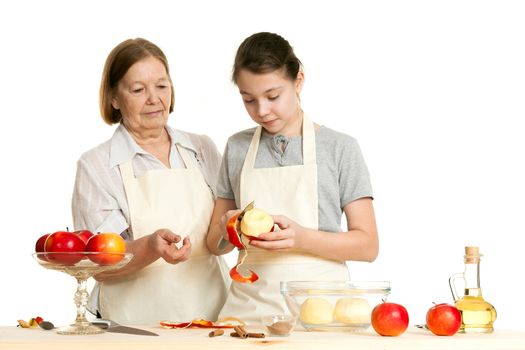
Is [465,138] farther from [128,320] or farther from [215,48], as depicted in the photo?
[128,320]

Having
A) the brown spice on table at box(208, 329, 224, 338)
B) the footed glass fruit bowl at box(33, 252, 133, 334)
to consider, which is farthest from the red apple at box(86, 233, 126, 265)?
the brown spice on table at box(208, 329, 224, 338)

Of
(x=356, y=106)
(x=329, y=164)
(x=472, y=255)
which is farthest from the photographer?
(x=356, y=106)

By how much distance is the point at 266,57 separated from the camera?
2.65 meters

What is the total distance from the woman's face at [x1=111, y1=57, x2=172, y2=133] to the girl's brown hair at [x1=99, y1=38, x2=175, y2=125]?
0.02m

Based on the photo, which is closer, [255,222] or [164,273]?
[255,222]

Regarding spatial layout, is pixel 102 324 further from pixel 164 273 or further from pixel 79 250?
pixel 164 273

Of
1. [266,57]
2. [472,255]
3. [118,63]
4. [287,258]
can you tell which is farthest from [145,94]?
[472,255]

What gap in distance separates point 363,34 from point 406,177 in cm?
76

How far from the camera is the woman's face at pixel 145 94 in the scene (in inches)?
118

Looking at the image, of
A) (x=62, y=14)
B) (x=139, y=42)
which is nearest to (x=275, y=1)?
(x=62, y=14)

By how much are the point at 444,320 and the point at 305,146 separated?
800mm

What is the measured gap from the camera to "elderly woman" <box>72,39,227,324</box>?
2.93 metres

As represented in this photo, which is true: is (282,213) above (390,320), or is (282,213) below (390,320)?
above

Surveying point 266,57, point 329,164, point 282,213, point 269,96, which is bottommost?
point 282,213
